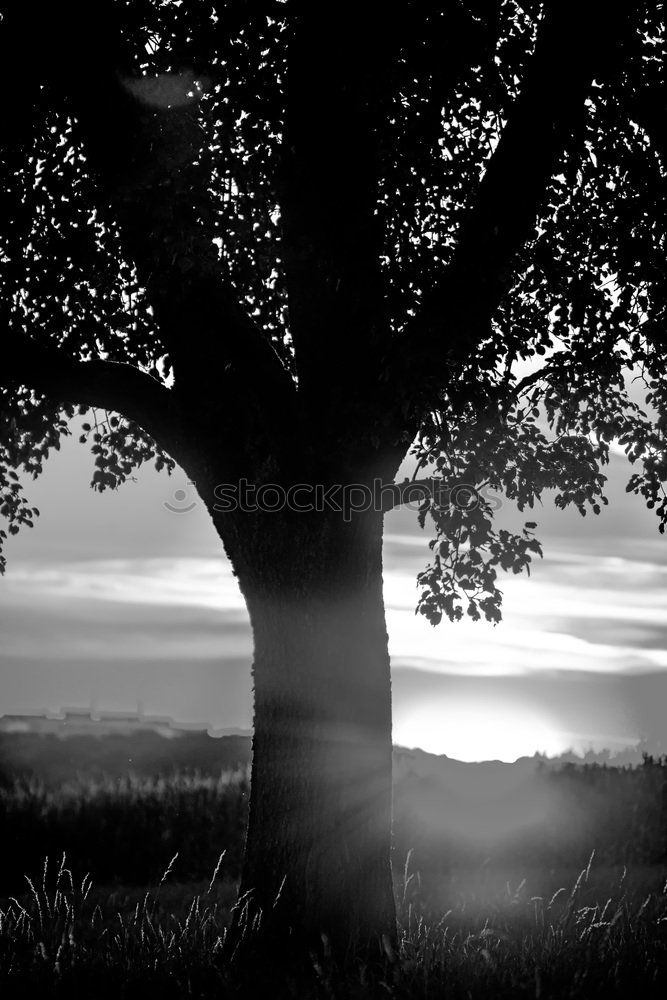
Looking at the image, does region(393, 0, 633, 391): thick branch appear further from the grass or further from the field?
the field

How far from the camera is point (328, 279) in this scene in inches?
368

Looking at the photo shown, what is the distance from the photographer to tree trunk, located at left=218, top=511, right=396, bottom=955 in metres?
9.01

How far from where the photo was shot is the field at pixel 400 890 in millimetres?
8086

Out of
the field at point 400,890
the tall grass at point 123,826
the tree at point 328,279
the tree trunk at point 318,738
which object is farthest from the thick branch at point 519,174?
the tall grass at point 123,826

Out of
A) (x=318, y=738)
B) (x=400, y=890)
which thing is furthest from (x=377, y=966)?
(x=400, y=890)

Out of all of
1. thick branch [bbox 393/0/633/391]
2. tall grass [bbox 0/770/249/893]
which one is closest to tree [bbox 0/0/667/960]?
thick branch [bbox 393/0/633/391]

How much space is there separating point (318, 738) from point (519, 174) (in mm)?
5511

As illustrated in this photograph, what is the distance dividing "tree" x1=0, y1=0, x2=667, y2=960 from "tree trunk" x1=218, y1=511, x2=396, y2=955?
0.02 meters

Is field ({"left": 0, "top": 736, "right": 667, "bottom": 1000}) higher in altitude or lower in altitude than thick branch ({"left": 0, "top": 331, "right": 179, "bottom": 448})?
lower

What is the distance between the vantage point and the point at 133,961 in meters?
8.28

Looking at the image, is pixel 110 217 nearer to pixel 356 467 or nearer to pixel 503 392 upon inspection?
pixel 356 467

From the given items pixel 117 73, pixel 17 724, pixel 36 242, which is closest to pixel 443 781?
A: pixel 17 724

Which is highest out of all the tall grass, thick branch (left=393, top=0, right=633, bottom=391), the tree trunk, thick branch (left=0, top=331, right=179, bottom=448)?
thick branch (left=393, top=0, right=633, bottom=391)

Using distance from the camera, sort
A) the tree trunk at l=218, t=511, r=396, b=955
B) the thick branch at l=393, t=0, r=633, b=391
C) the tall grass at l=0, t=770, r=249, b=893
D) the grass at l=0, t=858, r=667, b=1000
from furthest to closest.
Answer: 1. the tall grass at l=0, t=770, r=249, b=893
2. the tree trunk at l=218, t=511, r=396, b=955
3. the thick branch at l=393, t=0, r=633, b=391
4. the grass at l=0, t=858, r=667, b=1000
